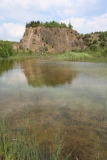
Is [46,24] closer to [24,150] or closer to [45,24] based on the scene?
[45,24]

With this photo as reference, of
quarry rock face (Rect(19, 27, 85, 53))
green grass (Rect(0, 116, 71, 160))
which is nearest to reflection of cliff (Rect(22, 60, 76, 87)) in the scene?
green grass (Rect(0, 116, 71, 160))

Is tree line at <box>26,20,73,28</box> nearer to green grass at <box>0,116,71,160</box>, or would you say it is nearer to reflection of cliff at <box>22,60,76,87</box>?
reflection of cliff at <box>22,60,76,87</box>

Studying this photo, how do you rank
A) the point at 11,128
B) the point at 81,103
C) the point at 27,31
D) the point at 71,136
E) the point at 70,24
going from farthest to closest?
1. the point at 70,24
2. the point at 27,31
3. the point at 81,103
4. the point at 11,128
5. the point at 71,136

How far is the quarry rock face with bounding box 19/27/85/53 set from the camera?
72.2 m

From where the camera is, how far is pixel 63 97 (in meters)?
8.91

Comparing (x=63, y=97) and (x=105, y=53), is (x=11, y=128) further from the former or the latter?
(x=105, y=53)

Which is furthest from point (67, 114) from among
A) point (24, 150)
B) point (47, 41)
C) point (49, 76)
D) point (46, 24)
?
point (46, 24)

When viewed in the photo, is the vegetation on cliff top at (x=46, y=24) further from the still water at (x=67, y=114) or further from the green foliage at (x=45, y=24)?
the still water at (x=67, y=114)

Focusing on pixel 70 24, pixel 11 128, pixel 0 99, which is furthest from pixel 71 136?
pixel 70 24

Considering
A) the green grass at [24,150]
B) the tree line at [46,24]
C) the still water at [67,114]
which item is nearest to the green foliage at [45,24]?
the tree line at [46,24]

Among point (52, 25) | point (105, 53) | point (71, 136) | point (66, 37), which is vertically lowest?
point (71, 136)

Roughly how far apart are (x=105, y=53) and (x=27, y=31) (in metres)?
40.3

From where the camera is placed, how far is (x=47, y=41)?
239 ft

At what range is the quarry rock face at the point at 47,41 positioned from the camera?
72250mm
